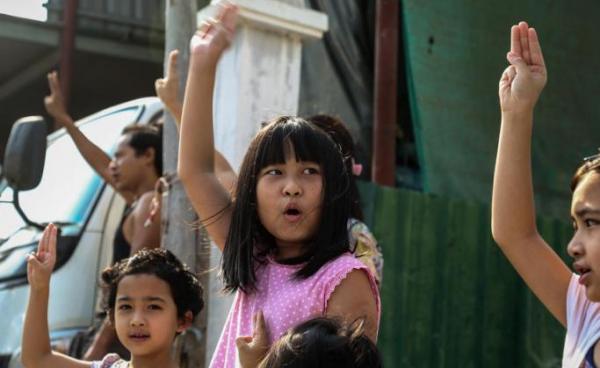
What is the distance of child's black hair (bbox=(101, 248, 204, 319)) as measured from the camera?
3.73m

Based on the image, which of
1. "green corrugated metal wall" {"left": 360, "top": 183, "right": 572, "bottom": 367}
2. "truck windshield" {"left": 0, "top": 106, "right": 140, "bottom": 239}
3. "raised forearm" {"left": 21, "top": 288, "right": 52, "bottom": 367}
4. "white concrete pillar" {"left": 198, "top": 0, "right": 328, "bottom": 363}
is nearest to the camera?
"raised forearm" {"left": 21, "top": 288, "right": 52, "bottom": 367}

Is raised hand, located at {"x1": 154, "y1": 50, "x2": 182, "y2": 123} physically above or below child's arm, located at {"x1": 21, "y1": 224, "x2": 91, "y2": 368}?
above

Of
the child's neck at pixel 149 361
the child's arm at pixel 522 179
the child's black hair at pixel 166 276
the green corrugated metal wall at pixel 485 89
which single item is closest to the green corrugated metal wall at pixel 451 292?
the green corrugated metal wall at pixel 485 89

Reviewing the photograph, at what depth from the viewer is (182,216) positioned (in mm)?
4492

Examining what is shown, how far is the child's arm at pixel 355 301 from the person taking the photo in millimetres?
2521

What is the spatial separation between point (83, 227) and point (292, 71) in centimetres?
135

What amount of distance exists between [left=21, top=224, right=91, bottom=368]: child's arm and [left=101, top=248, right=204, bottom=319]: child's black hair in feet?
0.81

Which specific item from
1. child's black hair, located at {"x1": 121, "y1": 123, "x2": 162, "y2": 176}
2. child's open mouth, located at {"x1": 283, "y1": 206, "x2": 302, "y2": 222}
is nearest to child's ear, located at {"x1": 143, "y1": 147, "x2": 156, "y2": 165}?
child's black hair, located at {"x1": 121, "y1": 123, "x2": 162, "y2": 176}

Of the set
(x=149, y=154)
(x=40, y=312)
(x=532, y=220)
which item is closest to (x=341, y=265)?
(x=532, y=220)

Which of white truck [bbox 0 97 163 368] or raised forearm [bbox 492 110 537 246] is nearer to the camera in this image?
raised forearm [bbox 492 110 537 246]

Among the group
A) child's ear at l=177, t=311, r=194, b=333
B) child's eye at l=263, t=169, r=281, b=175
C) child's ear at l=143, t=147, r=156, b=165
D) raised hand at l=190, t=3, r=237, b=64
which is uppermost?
child's ear at l=143, t=147, r=156, b=165

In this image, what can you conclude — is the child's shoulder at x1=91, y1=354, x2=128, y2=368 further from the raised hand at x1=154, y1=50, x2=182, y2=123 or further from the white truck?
the white truck

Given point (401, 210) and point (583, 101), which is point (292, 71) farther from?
point (583, 101)

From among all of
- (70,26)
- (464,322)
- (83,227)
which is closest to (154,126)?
(83,227)
